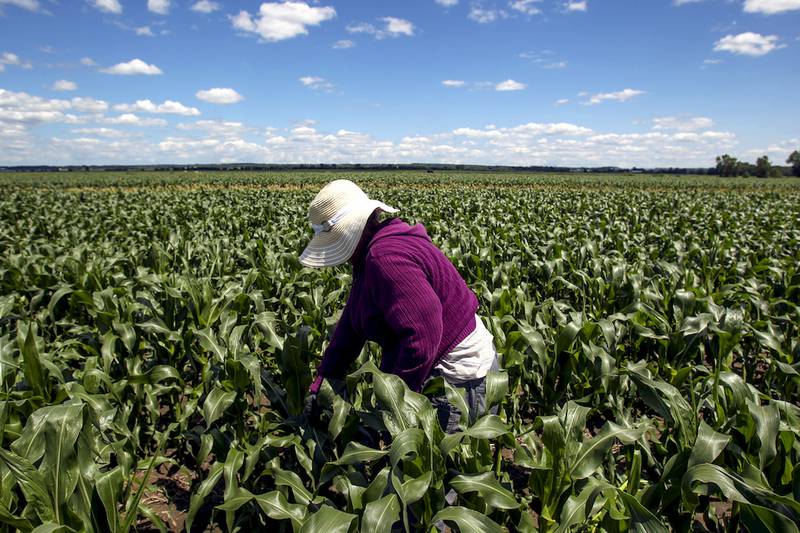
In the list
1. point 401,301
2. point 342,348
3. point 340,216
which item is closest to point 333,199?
point 340,216

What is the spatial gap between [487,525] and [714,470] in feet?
2.82

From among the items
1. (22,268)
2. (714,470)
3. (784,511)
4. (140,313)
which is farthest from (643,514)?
(22,268)

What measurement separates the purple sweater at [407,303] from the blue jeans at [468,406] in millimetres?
221

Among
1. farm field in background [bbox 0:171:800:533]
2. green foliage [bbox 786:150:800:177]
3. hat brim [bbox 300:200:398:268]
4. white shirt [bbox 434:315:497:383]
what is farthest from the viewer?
green foliage [bbox 786:150:800:177]

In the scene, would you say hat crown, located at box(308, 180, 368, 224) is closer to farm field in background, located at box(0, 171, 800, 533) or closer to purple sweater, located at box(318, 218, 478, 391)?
purple sweater, located at box(318, 218, 478, 391)

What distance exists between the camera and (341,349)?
2.43m

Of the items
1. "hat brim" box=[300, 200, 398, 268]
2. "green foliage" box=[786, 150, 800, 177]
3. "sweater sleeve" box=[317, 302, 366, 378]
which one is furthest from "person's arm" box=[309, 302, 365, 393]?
"green foliage" box=[786, 150, 800, 177]

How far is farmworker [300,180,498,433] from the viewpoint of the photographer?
1.88m

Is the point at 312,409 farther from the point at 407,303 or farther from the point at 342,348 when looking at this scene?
the point at 407,303

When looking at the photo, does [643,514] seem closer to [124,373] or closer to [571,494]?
[571,494]

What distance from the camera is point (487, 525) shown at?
63.3 inches

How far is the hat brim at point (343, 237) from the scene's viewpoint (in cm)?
203

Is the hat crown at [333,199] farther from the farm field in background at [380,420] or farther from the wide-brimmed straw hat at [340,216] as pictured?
the farm field in background at [380,420]

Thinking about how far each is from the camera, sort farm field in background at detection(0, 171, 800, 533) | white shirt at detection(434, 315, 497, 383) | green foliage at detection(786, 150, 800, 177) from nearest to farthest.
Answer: farm field in background at detection(0, 171, 800, 533)
white shirt at detection(434, 315, 497, 383)
green foliage at detection(786, 150, 800, 177)
